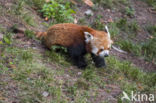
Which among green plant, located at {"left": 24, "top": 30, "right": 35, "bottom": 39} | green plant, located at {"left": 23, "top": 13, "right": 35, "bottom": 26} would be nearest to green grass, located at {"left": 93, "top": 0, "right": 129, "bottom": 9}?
green plant, located at {"left": 23, "top": 13, "right": 35, "bottom": 26}

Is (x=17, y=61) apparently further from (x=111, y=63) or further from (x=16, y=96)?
(x=111, y=63)

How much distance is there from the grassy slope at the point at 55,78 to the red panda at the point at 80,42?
0.77 ft

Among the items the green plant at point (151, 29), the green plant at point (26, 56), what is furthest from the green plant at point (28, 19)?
the green plant at point (151, 29)

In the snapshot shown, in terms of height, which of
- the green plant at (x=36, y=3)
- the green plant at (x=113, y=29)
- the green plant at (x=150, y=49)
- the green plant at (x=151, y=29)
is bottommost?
the green plant at (x=150, y=49)

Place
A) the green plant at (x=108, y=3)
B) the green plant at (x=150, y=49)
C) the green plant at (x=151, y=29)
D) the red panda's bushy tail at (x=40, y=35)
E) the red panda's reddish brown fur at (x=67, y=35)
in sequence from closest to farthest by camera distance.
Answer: the red panda's reddish brown fur at (x=67, y=35), the red panda's bushy tail at (x=40, y=35), the green plant at (x=150, y=49), the green plant at (x=151, y=29), the green plant at (x=108, y=3)

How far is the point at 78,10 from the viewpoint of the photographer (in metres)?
8.82

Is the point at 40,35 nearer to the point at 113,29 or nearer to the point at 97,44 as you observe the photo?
the point at 97,44

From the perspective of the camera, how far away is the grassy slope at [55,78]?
14.0 ft

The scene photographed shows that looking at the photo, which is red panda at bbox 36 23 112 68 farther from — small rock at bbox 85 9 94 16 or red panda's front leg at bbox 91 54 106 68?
small rock at bbox 85 9 94 16

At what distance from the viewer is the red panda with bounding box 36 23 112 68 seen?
564 centimetres

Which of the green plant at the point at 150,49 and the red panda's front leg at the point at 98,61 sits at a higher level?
the red panda's front leg at the point at 98,61

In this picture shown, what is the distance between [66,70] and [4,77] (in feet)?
4.89

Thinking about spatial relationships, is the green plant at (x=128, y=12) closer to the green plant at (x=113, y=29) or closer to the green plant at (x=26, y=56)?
the green plant at (x=113, y=29)

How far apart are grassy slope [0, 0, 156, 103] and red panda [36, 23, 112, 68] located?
0.77 ft
